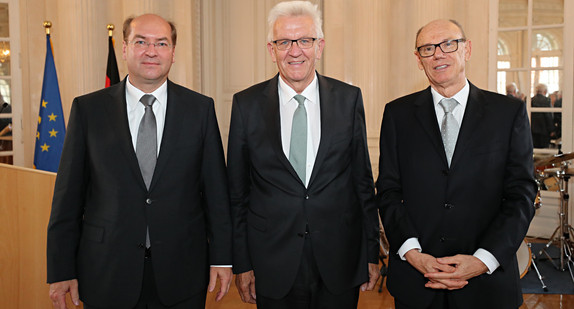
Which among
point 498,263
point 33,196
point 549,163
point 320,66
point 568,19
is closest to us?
point 498,263

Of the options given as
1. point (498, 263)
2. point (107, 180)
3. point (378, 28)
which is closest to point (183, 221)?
point (107, 180)

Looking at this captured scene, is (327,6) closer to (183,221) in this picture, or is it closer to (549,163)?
(549,163)

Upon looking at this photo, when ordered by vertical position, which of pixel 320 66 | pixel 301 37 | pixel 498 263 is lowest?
pixel 498 263

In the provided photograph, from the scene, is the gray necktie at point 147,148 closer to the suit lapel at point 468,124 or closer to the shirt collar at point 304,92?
the shirt collar at point 304,92

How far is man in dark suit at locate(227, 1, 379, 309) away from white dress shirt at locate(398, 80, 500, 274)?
0.19 m

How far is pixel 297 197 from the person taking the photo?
210cm

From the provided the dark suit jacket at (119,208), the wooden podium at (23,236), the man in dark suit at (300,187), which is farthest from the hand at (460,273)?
the wooden podium at (23,236)

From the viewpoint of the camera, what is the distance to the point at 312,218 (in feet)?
6.91

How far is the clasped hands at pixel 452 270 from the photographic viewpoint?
1.94m

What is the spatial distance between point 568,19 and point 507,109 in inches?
193

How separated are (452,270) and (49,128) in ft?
13.9

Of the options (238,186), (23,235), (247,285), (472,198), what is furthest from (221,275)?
(23,235)

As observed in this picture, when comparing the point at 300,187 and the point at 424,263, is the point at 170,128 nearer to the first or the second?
the point at 300,187

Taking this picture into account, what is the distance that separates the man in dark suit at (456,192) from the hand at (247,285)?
0.57m
